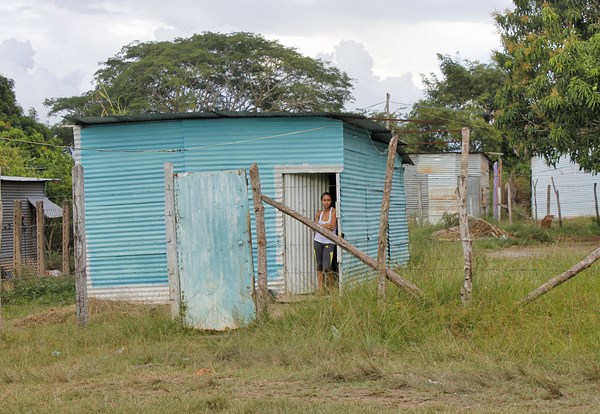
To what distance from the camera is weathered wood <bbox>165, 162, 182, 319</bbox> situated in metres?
9.27

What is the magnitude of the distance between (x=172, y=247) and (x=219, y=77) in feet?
83.4

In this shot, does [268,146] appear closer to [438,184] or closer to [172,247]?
[172,247]

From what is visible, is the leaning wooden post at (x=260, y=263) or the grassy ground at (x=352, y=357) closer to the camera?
the grassy ground at (x=352, y=357)

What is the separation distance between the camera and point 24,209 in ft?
60.3

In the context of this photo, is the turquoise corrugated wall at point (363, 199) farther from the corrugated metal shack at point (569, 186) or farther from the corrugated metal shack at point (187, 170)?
the corrugated metal shack at point (569, 186)

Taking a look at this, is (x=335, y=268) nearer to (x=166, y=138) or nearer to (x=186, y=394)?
(x=166, y=138)

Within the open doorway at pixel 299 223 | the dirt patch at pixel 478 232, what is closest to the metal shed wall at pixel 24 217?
the open doorway at pixel 299 223

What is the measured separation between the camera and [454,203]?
31.1m

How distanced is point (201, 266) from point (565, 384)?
454cm

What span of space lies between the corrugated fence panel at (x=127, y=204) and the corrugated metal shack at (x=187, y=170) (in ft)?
0.05

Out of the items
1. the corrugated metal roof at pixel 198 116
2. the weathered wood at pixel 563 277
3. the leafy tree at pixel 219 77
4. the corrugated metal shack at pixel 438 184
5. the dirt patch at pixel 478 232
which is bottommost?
the dirt patch at pixel 478 232

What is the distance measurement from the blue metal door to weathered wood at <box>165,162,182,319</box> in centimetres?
5

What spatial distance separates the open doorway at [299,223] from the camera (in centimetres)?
1294

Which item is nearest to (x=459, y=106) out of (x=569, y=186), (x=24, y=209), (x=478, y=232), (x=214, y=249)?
(x=569, y=186)
